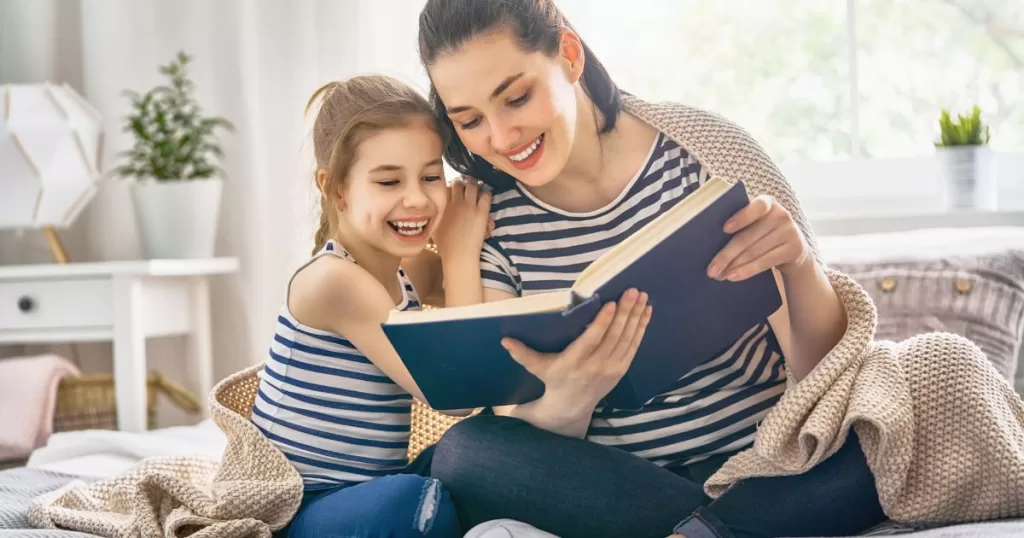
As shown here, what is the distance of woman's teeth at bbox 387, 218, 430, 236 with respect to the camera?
48.3 inches

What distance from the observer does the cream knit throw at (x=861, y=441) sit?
982 mm

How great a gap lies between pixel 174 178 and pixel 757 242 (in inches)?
68.2

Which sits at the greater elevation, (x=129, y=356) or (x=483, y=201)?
(x=483, y=201)

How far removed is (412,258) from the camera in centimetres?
138

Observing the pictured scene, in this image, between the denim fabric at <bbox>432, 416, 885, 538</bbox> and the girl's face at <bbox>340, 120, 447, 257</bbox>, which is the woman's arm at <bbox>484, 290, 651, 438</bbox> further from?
the girl's face at <bbox>340, 120, 447, 257</bbox>

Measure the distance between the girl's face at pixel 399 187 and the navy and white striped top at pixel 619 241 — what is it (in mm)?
97

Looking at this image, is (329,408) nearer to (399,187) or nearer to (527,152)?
(399,187)

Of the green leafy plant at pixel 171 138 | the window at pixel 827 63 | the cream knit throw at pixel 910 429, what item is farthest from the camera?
the green leafy plant at pixel 171 138


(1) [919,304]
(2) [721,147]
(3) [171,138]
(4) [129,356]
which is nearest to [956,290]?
(1) [919,304]

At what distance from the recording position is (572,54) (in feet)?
3.92

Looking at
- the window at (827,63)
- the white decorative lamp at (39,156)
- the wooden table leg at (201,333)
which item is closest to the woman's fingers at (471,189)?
the window at (827,63)

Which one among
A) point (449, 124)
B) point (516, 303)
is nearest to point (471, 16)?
point (449, 124)

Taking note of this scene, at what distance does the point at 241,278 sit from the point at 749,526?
69.2 inches

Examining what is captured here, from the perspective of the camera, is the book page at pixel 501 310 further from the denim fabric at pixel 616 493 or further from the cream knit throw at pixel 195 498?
the cream knit throw at pixel 195 498
